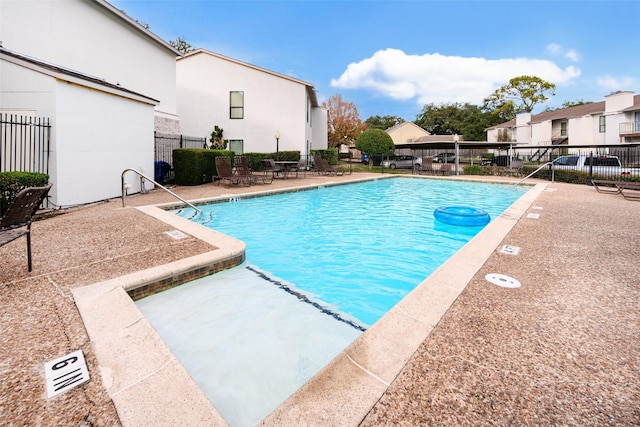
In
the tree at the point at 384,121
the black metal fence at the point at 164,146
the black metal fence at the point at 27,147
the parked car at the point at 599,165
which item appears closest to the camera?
the black metal fence at the point at 27,147

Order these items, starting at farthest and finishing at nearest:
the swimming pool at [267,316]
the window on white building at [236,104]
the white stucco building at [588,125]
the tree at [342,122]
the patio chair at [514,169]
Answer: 1. the tree at [342,122]
2. the white stucco building at [588,125]
3. the window on white building at [236,104]
4. the patio chair at [514,169]
5. the swimming pool at [267,316]

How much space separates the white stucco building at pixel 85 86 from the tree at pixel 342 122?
989 inches

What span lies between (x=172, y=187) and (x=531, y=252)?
11937 millimetres

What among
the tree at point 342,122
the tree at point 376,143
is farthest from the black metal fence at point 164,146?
the tree at point 342,122

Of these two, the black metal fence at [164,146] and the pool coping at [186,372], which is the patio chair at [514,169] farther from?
the pool coping at [186,372]

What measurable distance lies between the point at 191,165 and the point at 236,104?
10.2m

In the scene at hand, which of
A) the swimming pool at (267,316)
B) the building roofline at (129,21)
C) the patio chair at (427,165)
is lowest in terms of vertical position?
the swimming pool at (267,316)

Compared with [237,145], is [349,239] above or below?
below

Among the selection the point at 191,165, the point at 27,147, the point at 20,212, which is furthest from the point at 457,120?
the point at 20,212

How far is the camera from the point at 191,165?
504 inches

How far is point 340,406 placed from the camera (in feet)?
5.81

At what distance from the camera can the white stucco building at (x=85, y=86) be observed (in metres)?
7.79

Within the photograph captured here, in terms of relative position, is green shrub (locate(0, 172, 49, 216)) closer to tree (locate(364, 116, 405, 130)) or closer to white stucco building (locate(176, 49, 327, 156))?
white stucco building (locate(176, 49, 327, 156))

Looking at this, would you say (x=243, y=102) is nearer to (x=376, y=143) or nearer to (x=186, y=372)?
(x=376, y=143)
